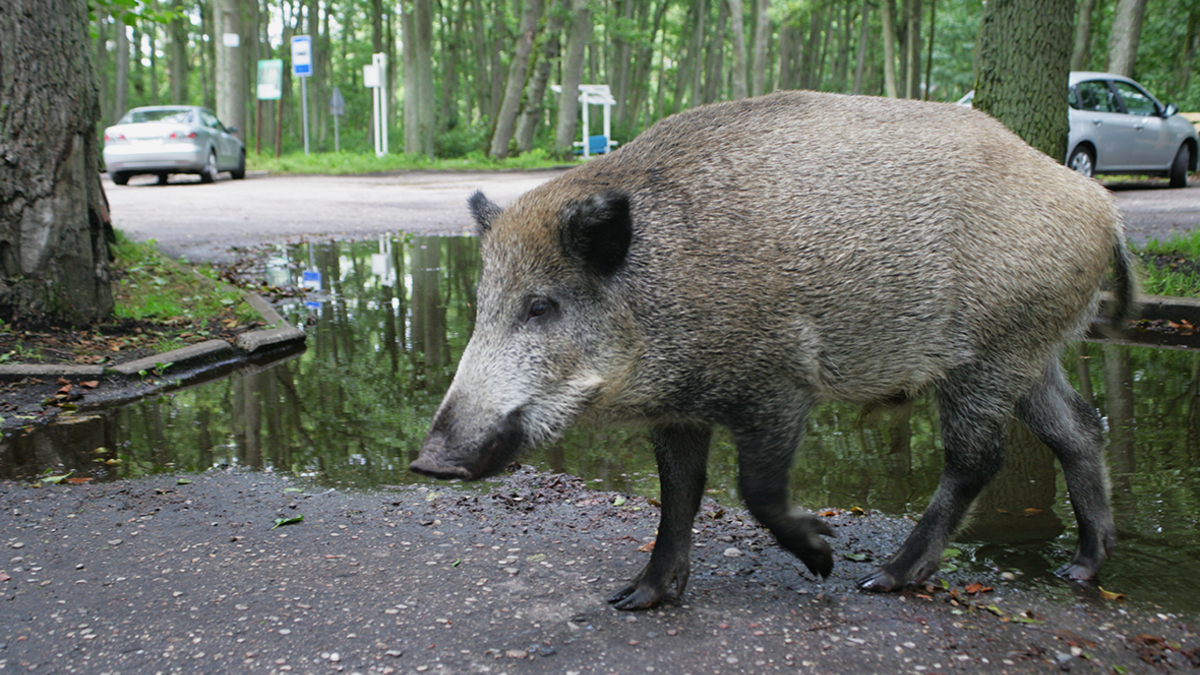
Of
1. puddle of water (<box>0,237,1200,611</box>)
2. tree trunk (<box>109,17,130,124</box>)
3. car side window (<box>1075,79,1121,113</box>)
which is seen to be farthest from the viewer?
tree trunk (<box>109,17,130,124</box>)

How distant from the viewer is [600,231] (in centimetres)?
300

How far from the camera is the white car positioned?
48.8ft

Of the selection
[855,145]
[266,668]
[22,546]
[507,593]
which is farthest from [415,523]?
[855,145]

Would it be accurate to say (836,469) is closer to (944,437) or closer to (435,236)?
(944,437)

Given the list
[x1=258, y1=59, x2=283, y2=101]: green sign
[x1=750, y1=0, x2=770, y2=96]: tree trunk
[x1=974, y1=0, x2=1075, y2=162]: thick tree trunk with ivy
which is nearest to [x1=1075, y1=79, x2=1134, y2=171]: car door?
[x1=974, y1=0, x2=1075, y2=162]: thick tree trunk with ivy

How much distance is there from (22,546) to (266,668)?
1478 millimetres

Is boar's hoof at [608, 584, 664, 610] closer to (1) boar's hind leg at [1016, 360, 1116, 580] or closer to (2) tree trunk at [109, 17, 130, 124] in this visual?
(1) boar's hind leg at [1016, 360, 1116, 580]

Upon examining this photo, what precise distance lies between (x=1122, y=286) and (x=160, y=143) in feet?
62.1

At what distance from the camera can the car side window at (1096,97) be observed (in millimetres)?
15133

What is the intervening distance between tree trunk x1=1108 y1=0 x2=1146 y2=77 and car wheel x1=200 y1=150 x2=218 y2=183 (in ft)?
62.0

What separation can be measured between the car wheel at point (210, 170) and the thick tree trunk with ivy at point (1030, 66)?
16816mm

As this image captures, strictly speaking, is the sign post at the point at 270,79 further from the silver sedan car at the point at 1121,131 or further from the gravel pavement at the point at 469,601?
the gravel pavement at the point at 469,601

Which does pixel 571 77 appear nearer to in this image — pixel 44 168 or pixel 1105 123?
pixel 1105 123

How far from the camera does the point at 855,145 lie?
3.32 metres
